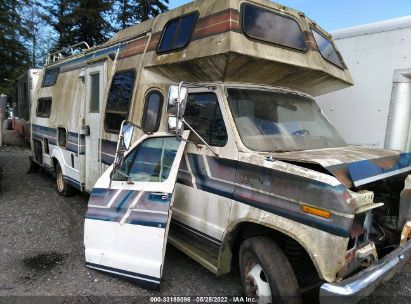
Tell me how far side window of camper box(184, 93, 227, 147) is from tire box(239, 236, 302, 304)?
40.2 inches

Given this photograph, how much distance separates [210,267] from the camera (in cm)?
381

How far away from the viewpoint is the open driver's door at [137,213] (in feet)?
12.3

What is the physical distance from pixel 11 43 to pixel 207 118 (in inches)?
468

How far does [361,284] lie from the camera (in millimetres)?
2717

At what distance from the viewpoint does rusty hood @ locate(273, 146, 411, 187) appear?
9.84 feet

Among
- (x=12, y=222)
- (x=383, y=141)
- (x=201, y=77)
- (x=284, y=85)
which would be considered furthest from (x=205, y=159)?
(x=12, y=222)

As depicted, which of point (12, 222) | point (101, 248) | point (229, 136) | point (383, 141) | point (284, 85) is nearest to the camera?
point (229, 136)

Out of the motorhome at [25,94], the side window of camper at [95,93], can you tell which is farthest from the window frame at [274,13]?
the motorhome at [25,94]

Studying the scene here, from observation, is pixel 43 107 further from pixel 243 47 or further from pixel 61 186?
pixel 243 47

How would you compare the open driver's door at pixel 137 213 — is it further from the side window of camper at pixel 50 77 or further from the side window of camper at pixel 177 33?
the side window of camper at pixel 50 77

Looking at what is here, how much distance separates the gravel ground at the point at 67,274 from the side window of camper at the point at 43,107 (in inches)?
102

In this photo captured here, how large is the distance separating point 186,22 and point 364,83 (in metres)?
2.49

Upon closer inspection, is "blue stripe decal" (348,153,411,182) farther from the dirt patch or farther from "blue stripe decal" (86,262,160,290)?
the dirt patch

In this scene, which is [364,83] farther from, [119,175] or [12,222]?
[12,222]
